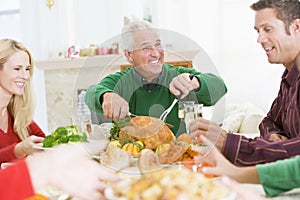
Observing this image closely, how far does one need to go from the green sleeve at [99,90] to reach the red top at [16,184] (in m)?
0.96

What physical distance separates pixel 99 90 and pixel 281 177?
98cm

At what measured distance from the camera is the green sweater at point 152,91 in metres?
1.75

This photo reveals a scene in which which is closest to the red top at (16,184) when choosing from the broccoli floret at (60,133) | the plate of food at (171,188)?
the plate of food at (171,188)

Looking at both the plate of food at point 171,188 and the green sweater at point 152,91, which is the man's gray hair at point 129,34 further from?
the plate of food at point 171,188

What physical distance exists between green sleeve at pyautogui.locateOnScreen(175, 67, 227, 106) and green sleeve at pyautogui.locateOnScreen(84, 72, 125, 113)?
33 centimetres

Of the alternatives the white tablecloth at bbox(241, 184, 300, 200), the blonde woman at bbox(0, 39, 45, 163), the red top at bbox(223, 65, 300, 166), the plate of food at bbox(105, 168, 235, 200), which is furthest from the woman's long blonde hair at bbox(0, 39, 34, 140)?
the plate of food at bbox(105, 168, 235, 200)

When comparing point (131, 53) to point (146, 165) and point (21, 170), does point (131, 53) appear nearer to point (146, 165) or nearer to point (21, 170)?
point (146, 165)

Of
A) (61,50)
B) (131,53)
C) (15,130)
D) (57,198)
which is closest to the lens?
(57,198)

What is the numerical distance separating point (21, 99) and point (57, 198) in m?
1.42

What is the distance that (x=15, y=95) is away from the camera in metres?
2.38

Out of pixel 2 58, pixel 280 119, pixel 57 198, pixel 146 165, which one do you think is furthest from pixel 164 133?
pixel 2 58

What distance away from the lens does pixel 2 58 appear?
7.68 feet

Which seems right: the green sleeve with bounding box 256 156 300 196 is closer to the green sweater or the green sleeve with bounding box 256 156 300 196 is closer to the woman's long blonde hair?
the green sweater

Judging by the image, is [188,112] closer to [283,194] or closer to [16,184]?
[283,194]
